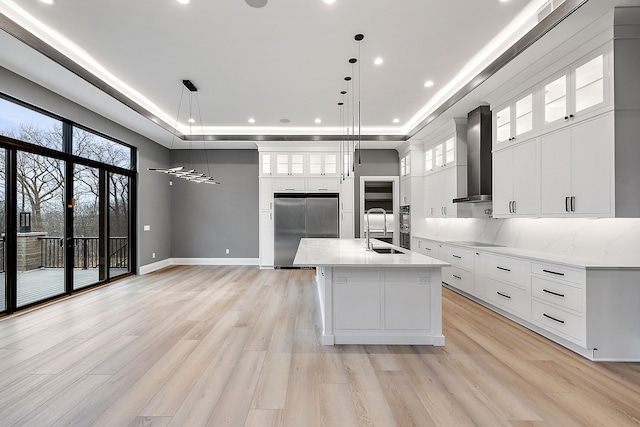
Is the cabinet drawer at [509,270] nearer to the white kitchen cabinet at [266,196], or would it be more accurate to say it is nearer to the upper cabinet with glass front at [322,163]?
the upper cabinet with glass front at [322,163]

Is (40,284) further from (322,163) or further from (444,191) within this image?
(444,191)

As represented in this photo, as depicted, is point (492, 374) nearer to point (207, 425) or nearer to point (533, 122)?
point (207, 425)

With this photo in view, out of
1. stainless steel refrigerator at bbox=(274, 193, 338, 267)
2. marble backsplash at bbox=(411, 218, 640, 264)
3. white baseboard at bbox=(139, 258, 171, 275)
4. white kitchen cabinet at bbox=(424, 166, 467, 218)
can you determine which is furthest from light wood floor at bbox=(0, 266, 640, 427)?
stainless steel refrigerator at bbox=(274, 193, 338, 267)

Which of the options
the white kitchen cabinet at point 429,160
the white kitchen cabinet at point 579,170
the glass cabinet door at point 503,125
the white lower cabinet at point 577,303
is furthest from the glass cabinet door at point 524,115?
the white kitchen cabinet at point 429,160

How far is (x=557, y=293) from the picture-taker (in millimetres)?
2758

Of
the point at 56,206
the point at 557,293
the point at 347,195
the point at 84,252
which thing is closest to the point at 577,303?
the point at 557,293

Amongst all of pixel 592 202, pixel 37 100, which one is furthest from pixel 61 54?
pixel 592 202

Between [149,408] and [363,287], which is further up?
[363,287]

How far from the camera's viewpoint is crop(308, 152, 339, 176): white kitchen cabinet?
6777 millimetres

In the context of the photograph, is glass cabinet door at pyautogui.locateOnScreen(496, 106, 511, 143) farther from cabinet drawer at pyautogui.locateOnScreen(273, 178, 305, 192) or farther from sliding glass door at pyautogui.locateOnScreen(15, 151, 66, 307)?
sliding glass door at pyautogui.locateOnScreen(15, 151, 66, 307)

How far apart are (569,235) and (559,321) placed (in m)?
1.05

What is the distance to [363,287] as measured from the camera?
2.82 m

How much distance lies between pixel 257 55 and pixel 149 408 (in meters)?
3.49

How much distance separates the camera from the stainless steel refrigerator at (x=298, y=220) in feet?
22.1
